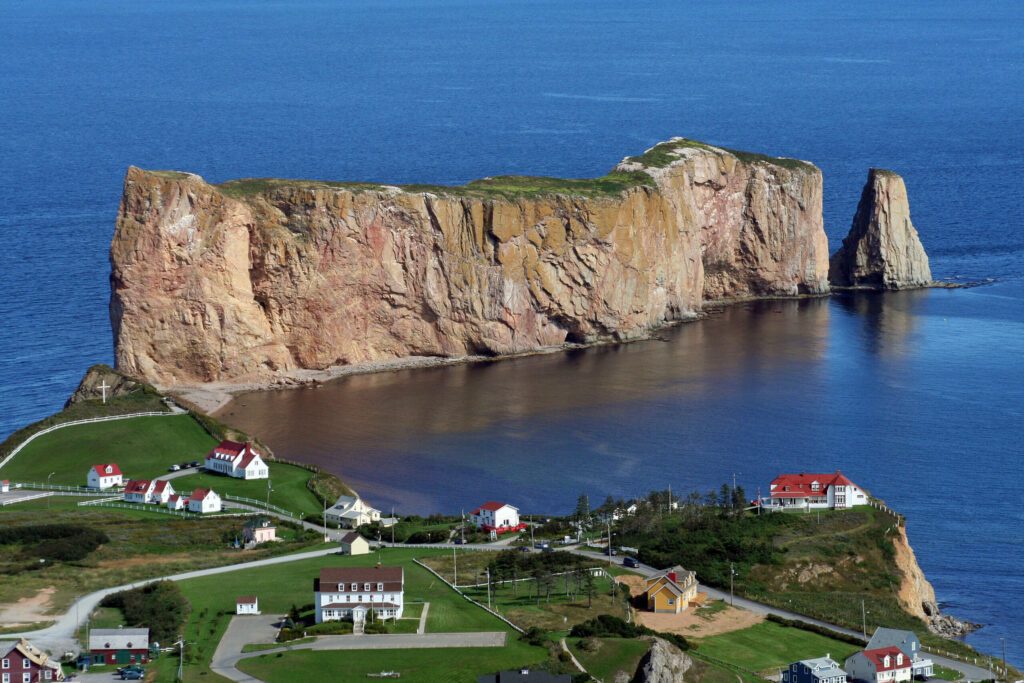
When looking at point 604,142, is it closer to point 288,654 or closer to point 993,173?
point 993,173

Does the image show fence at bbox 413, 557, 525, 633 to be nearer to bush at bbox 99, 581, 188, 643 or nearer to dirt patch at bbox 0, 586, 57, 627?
bush at bbox 99, 581, 188, 643

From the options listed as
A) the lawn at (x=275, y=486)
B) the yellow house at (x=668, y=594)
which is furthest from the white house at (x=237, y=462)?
the yellow house at (x=668, y=594)

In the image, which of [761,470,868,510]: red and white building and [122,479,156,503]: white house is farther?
[122,479,156,503]: white house

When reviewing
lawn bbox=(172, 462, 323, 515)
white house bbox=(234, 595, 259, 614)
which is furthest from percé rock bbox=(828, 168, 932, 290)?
white house bbox=(234, 595, 259, 614)

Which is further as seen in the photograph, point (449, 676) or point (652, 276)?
point (652, 276)

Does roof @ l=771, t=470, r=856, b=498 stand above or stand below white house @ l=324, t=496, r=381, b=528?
above

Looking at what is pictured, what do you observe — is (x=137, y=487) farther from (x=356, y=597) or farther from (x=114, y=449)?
(x=356, y=597)

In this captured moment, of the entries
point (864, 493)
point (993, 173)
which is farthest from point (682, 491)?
point (993, 173)
